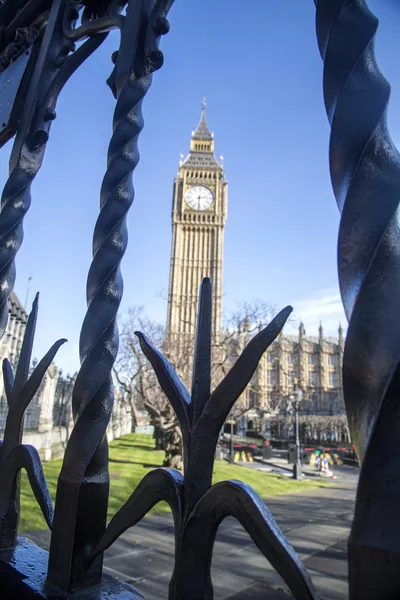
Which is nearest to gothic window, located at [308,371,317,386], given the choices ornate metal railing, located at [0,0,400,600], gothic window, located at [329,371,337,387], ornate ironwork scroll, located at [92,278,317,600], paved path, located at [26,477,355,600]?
gothic window, located at [329,371,337,387]

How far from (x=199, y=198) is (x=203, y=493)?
6303 cm

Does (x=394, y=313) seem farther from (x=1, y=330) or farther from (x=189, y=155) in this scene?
(x=189, y=155)

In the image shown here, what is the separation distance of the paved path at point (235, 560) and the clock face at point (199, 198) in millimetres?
57391

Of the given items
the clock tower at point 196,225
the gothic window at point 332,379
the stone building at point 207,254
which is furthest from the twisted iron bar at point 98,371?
the gothic window at point 332,379

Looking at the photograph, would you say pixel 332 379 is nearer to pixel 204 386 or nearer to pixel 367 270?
pixel 204 386

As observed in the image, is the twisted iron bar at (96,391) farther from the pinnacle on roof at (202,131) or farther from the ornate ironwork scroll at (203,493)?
the pinnacle on roof at (202,131)

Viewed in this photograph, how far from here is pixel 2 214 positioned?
142 cm

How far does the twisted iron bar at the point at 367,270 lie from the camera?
470 millimetres

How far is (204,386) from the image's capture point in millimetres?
756

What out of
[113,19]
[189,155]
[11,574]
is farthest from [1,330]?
[189,155]

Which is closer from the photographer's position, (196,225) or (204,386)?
(204,386)

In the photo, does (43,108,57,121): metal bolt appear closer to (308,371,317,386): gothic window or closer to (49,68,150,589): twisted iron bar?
(49,68,150,589): twisted iron bar

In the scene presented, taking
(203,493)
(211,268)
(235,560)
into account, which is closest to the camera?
(203,493)

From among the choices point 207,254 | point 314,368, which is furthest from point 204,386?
point 314,368
